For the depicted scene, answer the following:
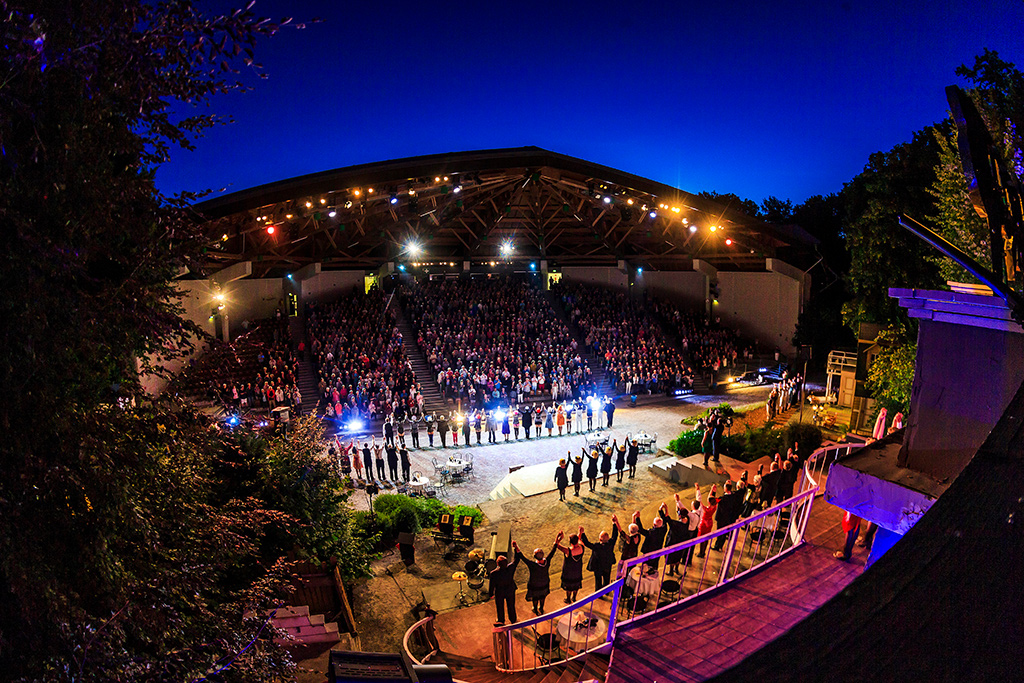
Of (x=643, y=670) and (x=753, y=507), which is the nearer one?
(x=643, y=670)

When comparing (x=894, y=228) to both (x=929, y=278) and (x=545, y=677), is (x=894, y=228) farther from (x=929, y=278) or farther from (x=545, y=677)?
(x=545, y=677)

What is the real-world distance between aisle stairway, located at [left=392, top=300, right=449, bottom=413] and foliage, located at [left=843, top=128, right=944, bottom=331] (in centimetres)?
1404

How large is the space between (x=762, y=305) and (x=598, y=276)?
28.5ft

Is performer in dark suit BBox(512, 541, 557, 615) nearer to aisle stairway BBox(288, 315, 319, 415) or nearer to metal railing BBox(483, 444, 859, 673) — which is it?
metal railing BBox(483, 444, 859, 673)

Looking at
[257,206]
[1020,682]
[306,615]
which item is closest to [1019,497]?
[1020,682]

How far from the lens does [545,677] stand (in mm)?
5445

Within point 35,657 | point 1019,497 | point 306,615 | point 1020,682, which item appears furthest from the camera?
point 306,615

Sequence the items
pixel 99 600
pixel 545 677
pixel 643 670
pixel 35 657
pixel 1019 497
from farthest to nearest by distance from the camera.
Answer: pixel 545 677
pixel 643 670
pixel 99 600
pixel 35 657
pixel 1019 497

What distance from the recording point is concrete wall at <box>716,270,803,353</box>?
26625 mm

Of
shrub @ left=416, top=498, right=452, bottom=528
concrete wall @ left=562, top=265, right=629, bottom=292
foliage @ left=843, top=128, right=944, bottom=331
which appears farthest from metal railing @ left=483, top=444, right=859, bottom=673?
concrete wall @ left=562, top=265, right=629, bottom=292

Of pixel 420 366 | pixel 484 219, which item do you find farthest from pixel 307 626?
pixel 484 219

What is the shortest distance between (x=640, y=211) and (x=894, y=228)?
11.8m

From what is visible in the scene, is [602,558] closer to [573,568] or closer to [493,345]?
[573,568]

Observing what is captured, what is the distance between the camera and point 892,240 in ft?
49.6
